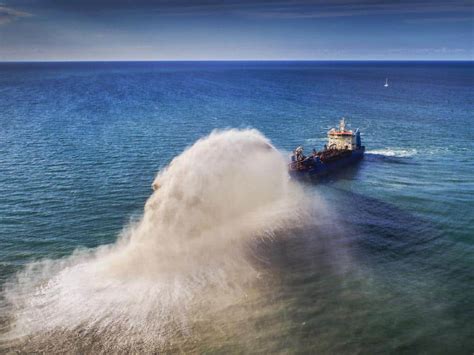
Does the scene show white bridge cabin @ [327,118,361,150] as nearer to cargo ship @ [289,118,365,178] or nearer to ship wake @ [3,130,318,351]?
cargo ship @ [289,118,365,178]

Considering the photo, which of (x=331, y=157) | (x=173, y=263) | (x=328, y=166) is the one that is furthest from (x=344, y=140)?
(x=173, y=263)

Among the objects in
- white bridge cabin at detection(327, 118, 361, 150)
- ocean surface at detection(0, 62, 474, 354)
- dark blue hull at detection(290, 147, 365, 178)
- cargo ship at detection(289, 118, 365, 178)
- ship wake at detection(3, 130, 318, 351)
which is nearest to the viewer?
ocean surface at detection(0, 62, 474, 354)

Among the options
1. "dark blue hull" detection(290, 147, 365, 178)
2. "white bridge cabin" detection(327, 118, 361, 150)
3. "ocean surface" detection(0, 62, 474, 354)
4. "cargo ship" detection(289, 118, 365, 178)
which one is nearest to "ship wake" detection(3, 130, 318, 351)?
"ocean surface" detection(0, 62, 474, 354)

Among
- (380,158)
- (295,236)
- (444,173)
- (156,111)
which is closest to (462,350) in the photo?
(295,236)

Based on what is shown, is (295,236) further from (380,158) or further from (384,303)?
(380,158)

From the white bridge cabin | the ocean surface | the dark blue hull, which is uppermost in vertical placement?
the white bridge cabin

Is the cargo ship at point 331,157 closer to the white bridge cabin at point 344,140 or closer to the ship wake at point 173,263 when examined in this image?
the white bridge cabin at point 344,140
